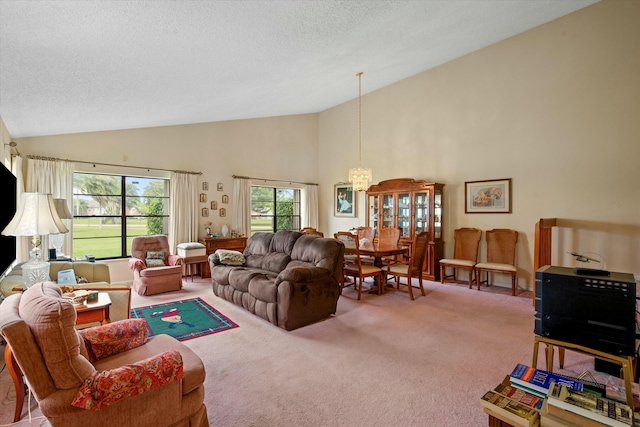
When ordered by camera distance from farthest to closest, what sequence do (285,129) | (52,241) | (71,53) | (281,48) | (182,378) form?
1. (285,129)
2. (52,241)
3. (281,48)
4. (71,53)
5. (182,378)

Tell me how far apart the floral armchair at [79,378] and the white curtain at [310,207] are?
6.69 m

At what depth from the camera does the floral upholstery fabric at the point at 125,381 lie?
1.35 m

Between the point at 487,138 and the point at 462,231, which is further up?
the point at 487,138

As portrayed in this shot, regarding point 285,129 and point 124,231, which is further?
point 285,129

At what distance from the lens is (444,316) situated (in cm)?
388

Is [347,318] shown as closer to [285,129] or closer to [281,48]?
[281,48]

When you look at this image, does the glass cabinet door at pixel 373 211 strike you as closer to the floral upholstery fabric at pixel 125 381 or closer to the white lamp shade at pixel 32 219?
the white lamp shade at pixel 32 219

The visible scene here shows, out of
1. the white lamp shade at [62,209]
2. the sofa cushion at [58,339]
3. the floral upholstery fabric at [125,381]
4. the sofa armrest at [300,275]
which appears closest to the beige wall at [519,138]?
the white lamp shade at [62,209]

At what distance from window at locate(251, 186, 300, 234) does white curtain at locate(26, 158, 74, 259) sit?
352 cm

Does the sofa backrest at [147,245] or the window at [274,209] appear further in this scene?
the window at [274,209]

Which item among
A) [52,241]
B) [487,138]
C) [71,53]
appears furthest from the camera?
[487,138]

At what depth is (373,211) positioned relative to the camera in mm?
7207

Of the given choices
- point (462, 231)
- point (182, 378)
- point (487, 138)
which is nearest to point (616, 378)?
point (182, 378)

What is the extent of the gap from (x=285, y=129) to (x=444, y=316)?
19.7 feet
